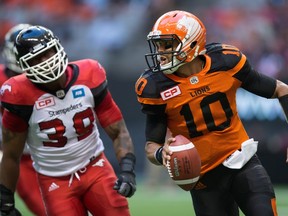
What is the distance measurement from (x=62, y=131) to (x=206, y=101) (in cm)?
102

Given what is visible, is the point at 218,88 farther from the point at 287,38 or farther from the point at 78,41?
the point at 78,41

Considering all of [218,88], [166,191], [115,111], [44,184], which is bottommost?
[166,191]

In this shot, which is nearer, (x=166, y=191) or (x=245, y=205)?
(x=245, y=205)

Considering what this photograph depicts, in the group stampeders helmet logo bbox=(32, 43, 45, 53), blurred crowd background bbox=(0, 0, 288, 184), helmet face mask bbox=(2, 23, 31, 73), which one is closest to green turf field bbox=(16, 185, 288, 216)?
blurred crowd background bbox=(0, 0, 288, 184)

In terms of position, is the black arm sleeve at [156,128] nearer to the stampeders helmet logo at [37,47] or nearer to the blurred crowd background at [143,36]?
the stampeders helmet logo at [37,47]

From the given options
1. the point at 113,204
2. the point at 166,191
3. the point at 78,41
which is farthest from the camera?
the point at 78,41

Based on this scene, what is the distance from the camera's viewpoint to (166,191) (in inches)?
453

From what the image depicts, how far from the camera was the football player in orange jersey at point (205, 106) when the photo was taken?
495 cm

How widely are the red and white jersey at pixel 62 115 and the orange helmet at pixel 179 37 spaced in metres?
0.60

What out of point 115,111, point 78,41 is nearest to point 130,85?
point 78,41

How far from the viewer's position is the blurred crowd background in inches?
445

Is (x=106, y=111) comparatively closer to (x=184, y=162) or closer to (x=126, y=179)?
(x=126, y=179)

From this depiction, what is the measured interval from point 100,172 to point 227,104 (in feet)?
3.35

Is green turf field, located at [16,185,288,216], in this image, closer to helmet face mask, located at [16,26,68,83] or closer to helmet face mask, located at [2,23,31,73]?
helmet face mask, located at [2,23,31,73]
